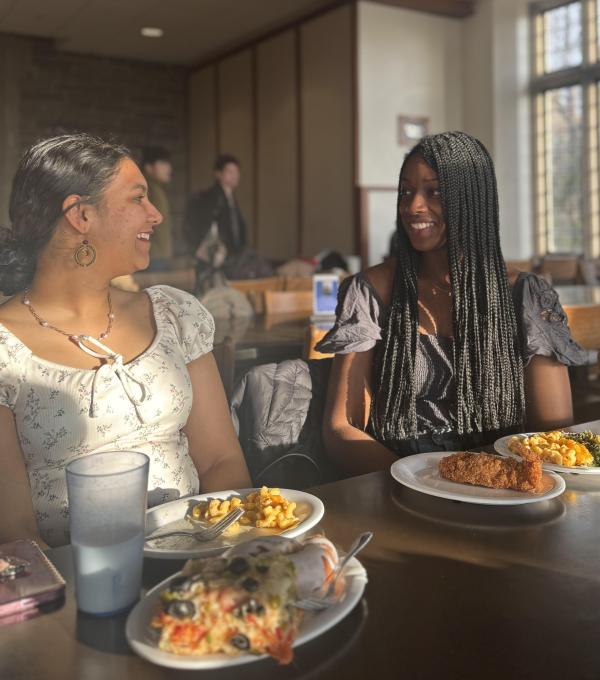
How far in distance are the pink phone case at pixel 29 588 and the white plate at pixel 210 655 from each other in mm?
104

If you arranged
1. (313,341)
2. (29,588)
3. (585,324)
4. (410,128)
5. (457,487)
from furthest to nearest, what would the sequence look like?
1. (410,128)
2. (585,324)
3. (313,341)
4. (457,487)
5. (29,588)

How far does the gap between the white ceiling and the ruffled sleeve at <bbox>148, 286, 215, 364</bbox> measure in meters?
7.20

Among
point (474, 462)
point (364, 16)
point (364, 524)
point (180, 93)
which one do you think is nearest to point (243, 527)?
point (364, 524)

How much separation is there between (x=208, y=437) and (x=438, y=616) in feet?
2.52

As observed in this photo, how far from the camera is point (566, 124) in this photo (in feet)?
26.5

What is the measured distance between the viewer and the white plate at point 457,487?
1086mm

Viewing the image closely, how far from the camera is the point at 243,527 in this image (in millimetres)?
1039

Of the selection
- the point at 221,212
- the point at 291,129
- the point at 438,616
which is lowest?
the point at 438,616

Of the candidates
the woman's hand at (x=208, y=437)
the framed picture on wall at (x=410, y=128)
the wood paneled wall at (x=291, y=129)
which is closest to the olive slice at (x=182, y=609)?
the woman's hand at (x=208, y=437)

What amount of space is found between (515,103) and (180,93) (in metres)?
4.48

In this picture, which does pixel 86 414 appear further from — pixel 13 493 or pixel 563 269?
pixel 563 269

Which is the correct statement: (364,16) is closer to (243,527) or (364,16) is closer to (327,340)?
(327,340)

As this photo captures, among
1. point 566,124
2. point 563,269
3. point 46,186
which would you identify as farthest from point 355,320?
point 566,124

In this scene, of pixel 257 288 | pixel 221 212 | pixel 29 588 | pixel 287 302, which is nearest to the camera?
pixel 29 588
